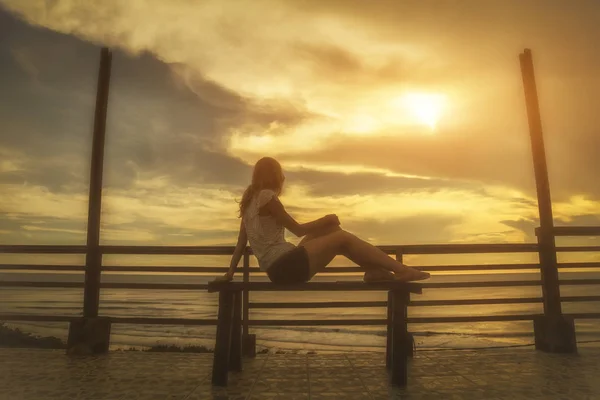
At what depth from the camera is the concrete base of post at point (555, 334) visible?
5.85m

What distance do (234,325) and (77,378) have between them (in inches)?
56.5

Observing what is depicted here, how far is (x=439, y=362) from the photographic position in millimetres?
5113

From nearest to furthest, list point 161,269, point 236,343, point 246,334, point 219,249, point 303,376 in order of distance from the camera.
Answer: point 303,376 → point 236,343 → point 246,334 → point 219,249 → point 161,269

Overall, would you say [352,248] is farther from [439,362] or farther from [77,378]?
[77,378]

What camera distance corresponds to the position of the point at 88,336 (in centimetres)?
589

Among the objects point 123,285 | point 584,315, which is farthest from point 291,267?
point 584,315

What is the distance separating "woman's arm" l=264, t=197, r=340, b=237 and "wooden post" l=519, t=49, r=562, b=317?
359cm

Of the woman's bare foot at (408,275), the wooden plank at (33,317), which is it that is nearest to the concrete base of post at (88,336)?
the wooden plank at (33,317)

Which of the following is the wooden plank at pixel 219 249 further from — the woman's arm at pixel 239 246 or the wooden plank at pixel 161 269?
the woman's arm at pixel 239 246

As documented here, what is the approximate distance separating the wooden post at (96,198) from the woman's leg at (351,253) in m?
3.35

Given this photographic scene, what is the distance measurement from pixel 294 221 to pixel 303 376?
1.46 m

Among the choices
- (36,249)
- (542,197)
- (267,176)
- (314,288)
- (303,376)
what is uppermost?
(542,197)

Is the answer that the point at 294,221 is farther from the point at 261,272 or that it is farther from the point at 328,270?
the point at 261,272

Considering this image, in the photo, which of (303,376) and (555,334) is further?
(555,334)
